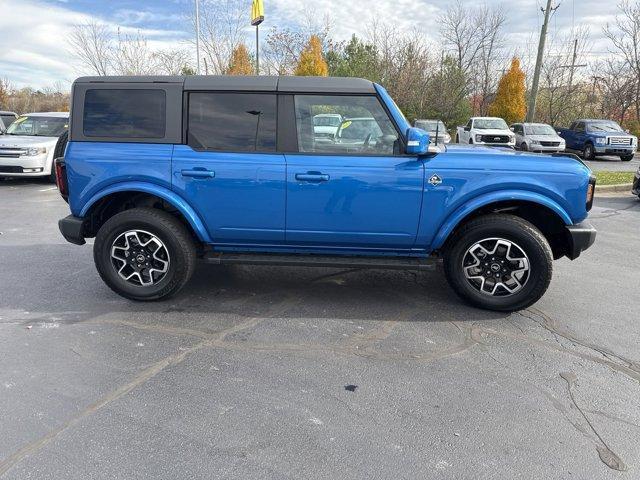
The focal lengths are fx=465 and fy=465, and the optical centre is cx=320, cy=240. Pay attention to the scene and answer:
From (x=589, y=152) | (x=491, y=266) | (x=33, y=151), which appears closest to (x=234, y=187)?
(x=491, y=266)

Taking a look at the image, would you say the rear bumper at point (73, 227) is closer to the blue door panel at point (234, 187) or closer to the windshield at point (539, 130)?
the blue door panel at point (234, 187)

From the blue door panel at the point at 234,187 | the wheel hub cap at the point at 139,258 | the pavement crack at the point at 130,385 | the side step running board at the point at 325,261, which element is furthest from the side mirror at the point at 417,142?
the wheel hub cap at the point at 139,258

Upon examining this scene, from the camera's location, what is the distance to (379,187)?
385cm

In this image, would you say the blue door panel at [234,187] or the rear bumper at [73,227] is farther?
the rear bumper at [73,227]

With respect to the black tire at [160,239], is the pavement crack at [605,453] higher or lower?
lower

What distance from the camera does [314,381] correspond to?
3.03 meters

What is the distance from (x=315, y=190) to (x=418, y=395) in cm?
182

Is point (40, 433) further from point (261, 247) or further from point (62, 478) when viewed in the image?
point (261, 247)

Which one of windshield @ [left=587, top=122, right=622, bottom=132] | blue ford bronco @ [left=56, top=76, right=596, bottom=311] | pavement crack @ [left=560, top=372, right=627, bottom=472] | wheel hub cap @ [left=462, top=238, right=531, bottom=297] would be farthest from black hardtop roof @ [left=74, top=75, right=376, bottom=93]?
windshield @ [left=587, top=122, right=622, bottom=132]

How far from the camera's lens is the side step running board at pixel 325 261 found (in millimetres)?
4012

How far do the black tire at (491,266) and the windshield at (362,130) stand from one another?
3.73ft

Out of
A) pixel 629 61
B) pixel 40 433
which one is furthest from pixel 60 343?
pixel 629 61

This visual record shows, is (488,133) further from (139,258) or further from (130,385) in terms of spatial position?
(130,385)

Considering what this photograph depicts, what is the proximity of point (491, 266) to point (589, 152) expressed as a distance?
1974 centimetres
